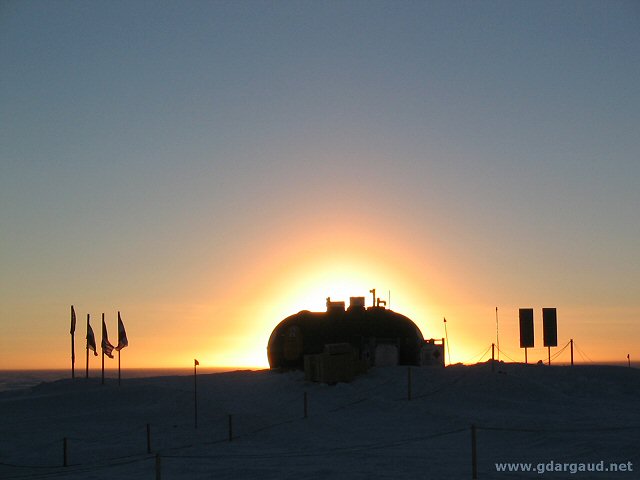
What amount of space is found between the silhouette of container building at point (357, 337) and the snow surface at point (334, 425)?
1.43 metres

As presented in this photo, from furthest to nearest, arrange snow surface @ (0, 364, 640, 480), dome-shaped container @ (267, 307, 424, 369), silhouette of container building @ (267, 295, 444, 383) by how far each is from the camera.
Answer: dome-shaped container @ (267, 307, 424, 369)
silhouette of container building @ (267, 295, 444, 383)
snow surface @ (0, 364, 640, 480)

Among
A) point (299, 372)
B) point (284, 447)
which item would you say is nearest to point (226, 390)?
Result: point (299, 372)

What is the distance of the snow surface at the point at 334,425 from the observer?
2509 cm

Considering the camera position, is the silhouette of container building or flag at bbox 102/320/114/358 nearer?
the silhouette of container building

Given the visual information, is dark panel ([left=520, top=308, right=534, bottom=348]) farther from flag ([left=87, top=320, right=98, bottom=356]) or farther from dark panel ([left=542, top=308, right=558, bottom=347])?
flag ([left=87, top=320, right=98, bottom=356])

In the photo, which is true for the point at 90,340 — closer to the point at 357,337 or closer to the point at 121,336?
the point at 121,336

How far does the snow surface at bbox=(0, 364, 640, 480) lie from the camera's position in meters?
25.1

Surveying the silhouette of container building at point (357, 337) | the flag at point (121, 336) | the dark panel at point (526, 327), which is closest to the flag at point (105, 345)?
the flag at point (121, 336)

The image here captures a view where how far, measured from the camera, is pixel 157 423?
→ 120 feet

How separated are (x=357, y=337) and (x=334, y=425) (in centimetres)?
1443

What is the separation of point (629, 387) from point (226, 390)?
19.9 m

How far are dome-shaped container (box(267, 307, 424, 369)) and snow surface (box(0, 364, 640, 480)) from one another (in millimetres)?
1753

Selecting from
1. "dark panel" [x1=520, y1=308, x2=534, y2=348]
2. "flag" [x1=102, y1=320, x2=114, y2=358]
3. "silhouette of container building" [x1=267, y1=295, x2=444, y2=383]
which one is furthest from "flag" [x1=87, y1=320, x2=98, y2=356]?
"dark panel" [x1=520, y1=308, x2=534, y2=348]

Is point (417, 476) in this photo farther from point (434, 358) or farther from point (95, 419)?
point (434, 358)
